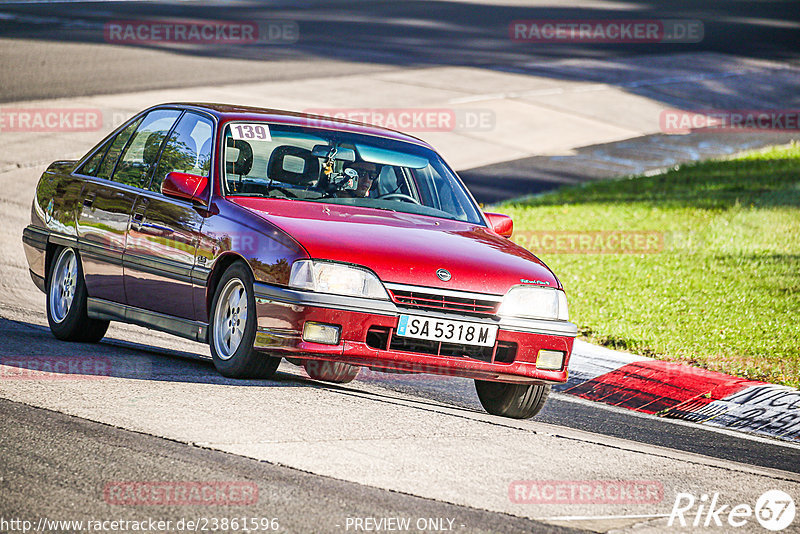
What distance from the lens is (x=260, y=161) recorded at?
294 inches

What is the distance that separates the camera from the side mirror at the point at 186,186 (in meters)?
7.20

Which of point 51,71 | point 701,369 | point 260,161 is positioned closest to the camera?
point 260,161

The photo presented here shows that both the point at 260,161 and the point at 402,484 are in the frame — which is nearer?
the point at 402,484

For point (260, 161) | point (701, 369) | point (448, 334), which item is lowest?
point (701, 369)

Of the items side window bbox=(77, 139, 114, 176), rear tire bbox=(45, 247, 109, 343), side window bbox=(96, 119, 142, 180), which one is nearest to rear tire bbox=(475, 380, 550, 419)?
rear tire bbox=(45, 247, 109, 343)

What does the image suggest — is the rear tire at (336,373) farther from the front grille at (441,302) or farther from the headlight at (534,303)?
the headlight at (534,303)

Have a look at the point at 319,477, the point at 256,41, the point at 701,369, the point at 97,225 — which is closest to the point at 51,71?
the point at 256,41

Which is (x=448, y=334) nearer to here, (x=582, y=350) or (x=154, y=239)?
(x=154, y=239)

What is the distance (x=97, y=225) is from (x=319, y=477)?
370 centimetres

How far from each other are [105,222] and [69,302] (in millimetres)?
710

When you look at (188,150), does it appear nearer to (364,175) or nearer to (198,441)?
(364,175)

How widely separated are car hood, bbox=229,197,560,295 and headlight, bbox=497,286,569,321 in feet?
0.15

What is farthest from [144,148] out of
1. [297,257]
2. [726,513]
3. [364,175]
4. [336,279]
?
[726,513]

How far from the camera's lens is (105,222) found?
8.01 meters
